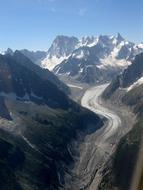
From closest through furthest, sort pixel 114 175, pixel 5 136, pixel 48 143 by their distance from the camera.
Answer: pixel 114 175, pixel 5 136, pixel 48 143

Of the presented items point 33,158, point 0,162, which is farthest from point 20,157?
point 0,162

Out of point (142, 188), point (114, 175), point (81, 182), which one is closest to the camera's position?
point (142, 188)

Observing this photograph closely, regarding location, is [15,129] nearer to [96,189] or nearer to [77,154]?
[77,154]

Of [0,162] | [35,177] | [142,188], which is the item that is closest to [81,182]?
[35,177]

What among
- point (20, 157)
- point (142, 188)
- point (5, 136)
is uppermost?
point (5, 136)

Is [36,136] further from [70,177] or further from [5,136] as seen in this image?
[70,177]

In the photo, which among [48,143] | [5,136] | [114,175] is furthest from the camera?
[48,143]

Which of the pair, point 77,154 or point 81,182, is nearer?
point 81,182

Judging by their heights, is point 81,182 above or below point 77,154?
below

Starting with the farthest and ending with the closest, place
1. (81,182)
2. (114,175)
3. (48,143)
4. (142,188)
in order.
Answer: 1. (48,143)
2. (81,182)
3. (114,175)
4. (142,188)
